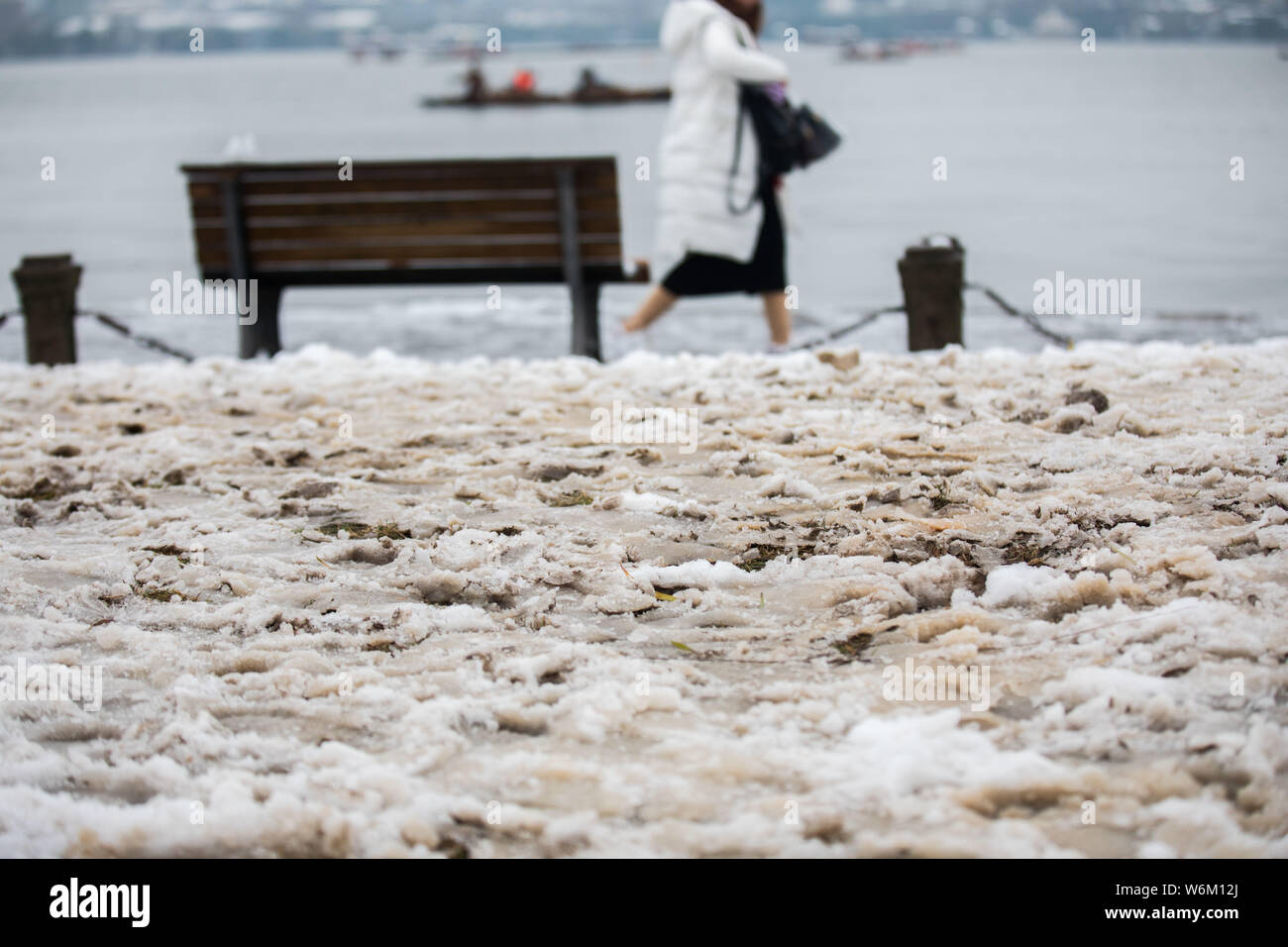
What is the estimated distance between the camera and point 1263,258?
15.2m

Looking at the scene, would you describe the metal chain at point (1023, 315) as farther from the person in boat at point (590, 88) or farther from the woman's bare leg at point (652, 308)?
the person in boat at point (590, 88)

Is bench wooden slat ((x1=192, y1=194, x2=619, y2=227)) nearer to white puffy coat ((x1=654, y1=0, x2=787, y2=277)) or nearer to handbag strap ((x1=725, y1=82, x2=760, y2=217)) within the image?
white puffy coat ((x1=654, y1=0, x2=787, y2=277))

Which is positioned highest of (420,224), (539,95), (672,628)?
(539,95)

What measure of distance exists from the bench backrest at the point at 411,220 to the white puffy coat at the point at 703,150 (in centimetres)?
46

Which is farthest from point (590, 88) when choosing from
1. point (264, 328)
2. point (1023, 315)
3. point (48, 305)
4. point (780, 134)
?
point (1023, 315)

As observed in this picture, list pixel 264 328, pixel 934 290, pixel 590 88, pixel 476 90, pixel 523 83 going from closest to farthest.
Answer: pixel 934 290 → pixel 264 328 → pixel 590 88 → pixel 476 90 → pixel 523 83


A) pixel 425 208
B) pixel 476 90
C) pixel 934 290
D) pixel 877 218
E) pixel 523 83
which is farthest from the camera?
pixel 523 83

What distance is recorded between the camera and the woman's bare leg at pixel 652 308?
731cm

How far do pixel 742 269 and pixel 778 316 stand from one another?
0.35 m

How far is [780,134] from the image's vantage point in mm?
6988

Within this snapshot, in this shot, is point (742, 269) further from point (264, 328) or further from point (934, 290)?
point (264, 328)

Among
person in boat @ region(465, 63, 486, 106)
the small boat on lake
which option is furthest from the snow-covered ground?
person in boat @ region(465, 63, 486, 106)

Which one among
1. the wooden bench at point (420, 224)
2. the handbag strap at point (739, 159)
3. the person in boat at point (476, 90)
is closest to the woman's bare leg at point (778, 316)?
the handbag strap at point (739, 159)

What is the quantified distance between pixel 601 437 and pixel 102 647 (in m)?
2.22
